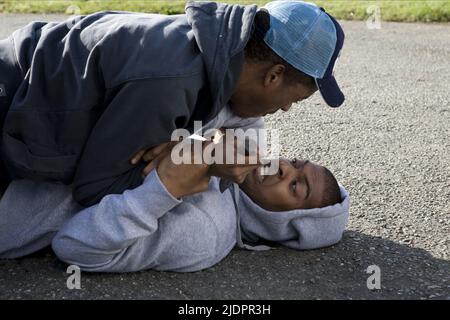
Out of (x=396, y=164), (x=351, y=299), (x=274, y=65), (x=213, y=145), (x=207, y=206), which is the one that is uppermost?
(x=274, y=65)

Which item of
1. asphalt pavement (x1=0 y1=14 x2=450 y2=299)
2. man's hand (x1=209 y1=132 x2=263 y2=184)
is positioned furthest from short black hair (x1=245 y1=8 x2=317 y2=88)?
asphalt pavement (x1=0 y1=14 x2=450 y2=299)

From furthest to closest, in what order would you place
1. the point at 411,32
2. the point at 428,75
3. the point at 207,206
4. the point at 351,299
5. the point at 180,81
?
the point at 411,32
the point at 428,75
the point at 207,206
the point at 351,299
the point at 180,81

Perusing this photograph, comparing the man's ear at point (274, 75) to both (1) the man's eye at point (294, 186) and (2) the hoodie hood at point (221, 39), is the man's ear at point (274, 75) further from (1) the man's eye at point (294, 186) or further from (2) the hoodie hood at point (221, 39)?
(1) the man's eye at point (294, 186)

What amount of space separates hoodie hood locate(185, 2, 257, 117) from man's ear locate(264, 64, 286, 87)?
172 millimetres

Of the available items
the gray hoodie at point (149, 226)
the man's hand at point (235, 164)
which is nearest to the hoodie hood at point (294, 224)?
the gray hoodie at point (149, 226)

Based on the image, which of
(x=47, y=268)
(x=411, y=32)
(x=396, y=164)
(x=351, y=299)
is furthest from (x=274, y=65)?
(x=411, y=32)

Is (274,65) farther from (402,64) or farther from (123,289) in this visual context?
(402,64)

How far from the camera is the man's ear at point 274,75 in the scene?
2994mm

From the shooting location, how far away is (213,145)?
285cm

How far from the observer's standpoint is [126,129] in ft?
8.94

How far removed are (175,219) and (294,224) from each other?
0.58 m

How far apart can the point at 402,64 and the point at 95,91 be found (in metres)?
4.75

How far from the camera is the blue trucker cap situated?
294 cm

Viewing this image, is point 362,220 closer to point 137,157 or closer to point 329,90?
point 329,90
